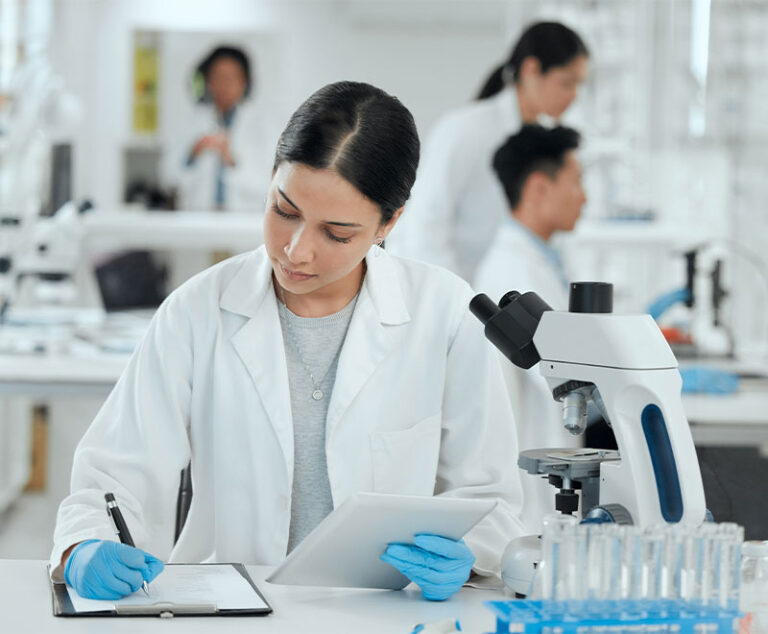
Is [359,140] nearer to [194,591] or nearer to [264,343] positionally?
[264,343]

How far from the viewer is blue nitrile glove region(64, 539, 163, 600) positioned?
3.91 feet

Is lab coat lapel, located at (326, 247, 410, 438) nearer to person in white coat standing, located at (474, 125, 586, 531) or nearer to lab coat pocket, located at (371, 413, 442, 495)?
A: lab coat pocket, located at (371, 413, 442, 495)

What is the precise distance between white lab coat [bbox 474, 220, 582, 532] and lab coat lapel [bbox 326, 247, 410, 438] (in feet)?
1.85

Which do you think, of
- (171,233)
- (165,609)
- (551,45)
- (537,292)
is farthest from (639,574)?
(171,233)

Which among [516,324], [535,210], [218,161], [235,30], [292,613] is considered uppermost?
[235,30]

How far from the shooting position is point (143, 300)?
441 cm

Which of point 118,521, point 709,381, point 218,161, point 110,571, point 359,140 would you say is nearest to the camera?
point 110,571

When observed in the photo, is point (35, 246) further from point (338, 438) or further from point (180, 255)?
point (180, 255)

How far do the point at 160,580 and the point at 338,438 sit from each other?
0.34 meters

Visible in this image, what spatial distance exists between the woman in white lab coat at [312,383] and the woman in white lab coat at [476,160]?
203 cm

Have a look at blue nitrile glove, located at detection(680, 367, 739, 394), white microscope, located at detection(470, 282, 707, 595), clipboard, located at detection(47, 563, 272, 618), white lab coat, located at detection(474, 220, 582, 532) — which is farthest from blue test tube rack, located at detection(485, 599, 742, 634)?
blue nitrile glove, located at detection(680, 367, 739, 394)

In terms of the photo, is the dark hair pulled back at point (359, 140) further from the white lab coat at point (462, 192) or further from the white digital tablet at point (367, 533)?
the white lab coat at point (462, 192)

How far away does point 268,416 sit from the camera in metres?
1.51

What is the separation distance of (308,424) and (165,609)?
43 centimetres
